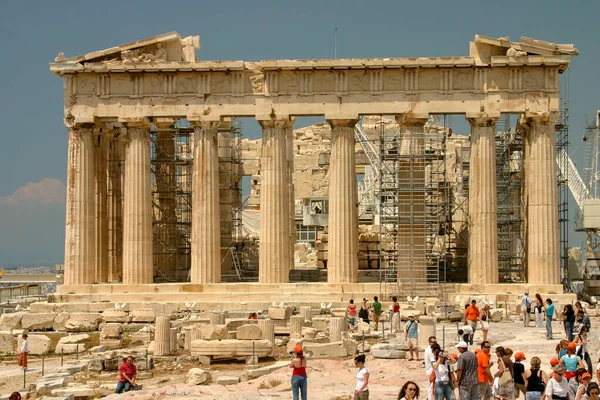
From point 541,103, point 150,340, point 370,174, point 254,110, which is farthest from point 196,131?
point 370,174

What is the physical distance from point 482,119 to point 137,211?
53.1 feet

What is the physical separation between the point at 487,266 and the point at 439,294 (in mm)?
2571

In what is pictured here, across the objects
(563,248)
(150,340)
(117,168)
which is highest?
(117,168)

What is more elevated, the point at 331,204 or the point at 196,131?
the point at 196,131

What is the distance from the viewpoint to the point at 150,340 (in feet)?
119

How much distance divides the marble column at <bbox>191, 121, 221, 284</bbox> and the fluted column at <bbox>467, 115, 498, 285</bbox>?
1156 centimetres

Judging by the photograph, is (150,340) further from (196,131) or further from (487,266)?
(487,266)

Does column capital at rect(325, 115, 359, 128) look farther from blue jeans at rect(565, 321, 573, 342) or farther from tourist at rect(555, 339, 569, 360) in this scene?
tourist at rect(555, 339, 569, 360)

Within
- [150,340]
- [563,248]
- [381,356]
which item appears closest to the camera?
[381,356]

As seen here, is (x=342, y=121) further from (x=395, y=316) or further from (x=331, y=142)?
(x=395, y=316)

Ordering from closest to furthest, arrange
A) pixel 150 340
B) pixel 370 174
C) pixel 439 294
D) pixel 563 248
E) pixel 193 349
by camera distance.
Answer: pixel 193 349, pixel 150 340, pixel 439 294, pixel 563 248, pixel 370 174

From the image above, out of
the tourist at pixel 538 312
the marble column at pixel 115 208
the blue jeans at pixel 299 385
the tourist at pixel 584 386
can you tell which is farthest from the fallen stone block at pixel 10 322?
the tourist at pixel 584 386

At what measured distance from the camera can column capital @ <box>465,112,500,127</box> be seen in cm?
4378

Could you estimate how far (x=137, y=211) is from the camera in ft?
149
